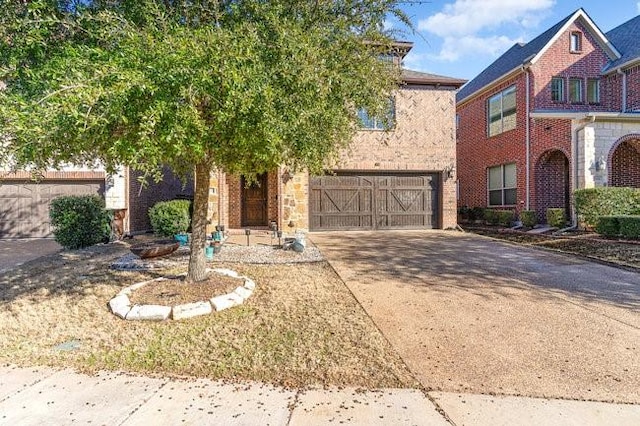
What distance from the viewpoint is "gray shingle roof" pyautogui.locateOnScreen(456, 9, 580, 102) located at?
15914 mm

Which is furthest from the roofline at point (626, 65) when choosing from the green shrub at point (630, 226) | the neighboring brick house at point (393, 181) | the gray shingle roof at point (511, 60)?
the green shrub at point (630, 226)

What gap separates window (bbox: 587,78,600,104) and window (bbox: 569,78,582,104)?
395mm

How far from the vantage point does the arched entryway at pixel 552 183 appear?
15.1 metres

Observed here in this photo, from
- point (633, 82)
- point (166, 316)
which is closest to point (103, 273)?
point (166, 316)

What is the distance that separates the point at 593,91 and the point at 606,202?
7.05 meters

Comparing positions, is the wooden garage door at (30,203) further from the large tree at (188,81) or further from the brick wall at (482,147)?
the brick wall at (482,147)

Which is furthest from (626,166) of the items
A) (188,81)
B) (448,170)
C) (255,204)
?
(188,81)

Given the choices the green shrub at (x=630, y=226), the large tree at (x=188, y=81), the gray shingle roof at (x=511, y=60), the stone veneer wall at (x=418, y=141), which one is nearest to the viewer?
the large tree at (x=188, y=81)

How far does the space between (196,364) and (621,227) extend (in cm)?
1151

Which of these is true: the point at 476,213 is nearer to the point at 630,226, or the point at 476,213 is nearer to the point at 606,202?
the point at 606,202

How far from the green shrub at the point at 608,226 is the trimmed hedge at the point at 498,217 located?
15.3 feet

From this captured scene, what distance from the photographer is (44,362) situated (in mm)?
3986

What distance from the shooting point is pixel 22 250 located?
35.7 ft

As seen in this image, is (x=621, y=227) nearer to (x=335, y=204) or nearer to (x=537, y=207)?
(x=537, y=207)
